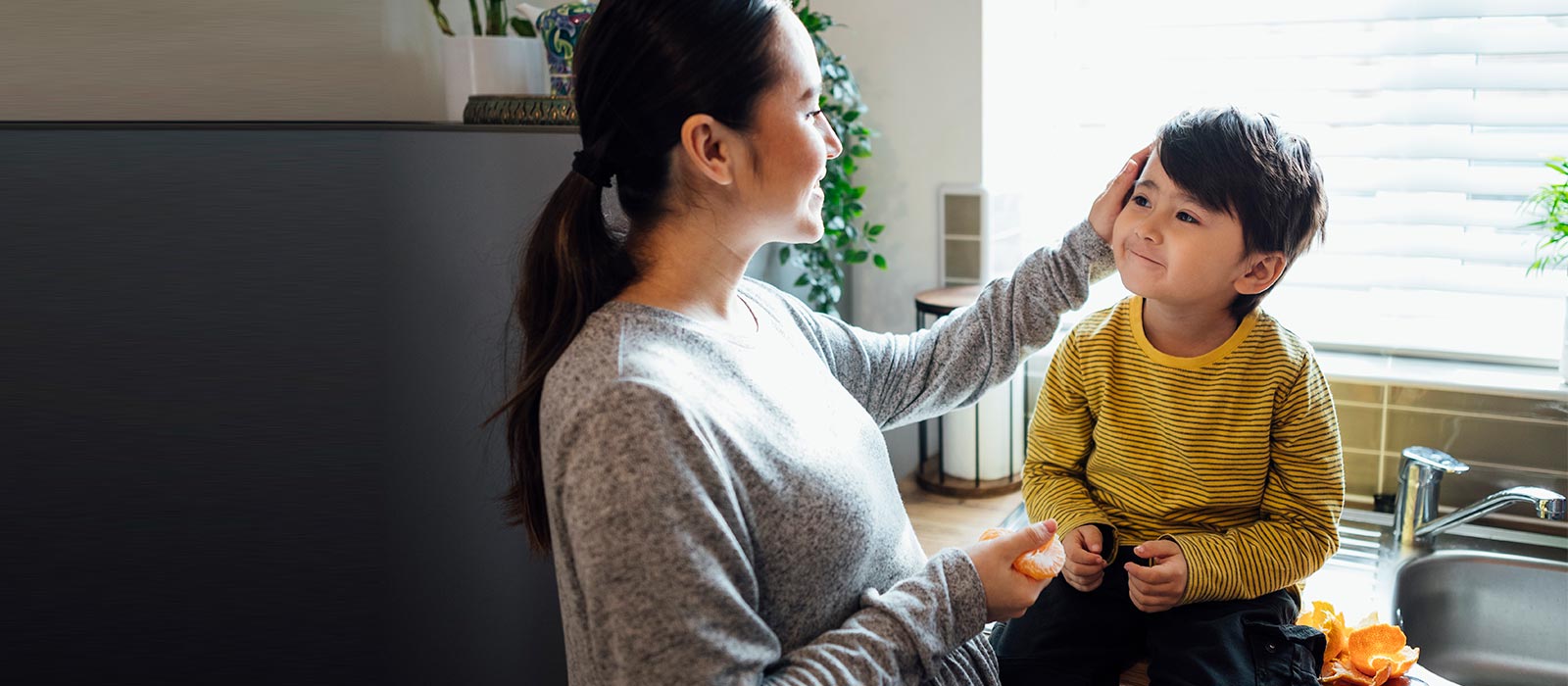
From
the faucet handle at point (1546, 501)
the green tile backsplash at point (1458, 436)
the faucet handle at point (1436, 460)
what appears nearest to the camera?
the faucet handle at point (1546, 501)

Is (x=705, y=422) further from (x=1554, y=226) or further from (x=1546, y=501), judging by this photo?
(x=1554, y=226)

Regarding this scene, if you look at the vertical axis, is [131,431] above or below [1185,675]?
above

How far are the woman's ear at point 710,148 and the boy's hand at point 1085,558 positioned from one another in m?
0.56

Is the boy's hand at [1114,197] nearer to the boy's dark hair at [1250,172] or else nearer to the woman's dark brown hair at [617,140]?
the boy's dark hair at [1250,172]

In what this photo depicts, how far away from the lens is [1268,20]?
2107 mm

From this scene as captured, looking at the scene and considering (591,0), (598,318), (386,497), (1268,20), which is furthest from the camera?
(1268,20)

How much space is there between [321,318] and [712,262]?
418 millimetres

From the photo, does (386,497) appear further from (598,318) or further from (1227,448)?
(1227,448)

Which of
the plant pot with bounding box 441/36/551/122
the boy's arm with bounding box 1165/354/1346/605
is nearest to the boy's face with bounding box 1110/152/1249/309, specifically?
the boy's arm with bounding box 1165/354/1346/605

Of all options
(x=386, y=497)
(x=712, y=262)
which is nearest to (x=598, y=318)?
(x=712, y=262)

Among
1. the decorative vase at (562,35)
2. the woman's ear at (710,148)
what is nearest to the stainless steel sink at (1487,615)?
the woman's ear at (710,148)

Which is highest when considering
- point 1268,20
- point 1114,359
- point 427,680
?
point 1268,20

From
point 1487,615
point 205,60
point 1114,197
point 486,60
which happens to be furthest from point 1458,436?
point 205,60

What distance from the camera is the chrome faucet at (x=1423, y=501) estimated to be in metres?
1.70
